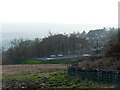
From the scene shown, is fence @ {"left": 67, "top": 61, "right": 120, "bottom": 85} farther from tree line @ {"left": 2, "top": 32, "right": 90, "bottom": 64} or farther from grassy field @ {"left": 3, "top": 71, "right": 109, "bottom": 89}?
tree line @ {"left": 2, "top": 32, "right": 90, "bottom": 64}

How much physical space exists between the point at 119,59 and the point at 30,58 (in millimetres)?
44175

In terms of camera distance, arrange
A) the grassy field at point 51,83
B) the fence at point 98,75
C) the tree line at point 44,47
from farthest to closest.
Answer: the tree line at point 44,47, the grassy field at point 51,83, the fence at point 98,75

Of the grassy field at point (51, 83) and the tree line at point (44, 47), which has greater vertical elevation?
the tree line at point (44, 47)

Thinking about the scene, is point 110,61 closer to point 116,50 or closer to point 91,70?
point 116,50

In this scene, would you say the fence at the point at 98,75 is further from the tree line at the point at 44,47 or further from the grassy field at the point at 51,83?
the tree line at the point at 44,47

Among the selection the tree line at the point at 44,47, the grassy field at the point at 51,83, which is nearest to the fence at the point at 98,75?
the grassy field at the point at 51,83

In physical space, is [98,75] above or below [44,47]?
below

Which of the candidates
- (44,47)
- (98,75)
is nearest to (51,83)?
(98,75)

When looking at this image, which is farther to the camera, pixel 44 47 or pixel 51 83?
pixel 44 47

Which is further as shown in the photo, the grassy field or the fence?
the grassy field

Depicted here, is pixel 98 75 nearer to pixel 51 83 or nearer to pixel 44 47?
pixel 51 83

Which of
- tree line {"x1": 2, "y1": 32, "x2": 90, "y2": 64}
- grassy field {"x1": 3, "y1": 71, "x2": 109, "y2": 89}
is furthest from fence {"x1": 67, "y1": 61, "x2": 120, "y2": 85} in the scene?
tree line {"x1": 2, "y1": 32, "x2": 90, "y2": 64}

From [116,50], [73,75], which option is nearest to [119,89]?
[73,75]

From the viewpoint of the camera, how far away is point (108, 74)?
34.3 feet
